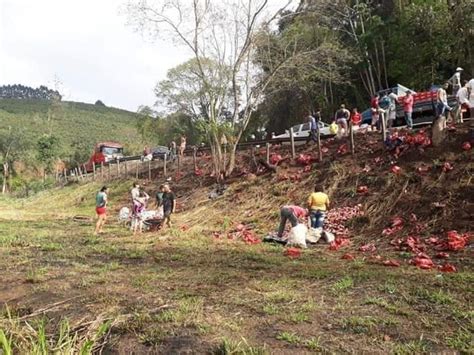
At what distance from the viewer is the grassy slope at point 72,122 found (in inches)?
2806

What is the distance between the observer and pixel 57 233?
49.9 feet

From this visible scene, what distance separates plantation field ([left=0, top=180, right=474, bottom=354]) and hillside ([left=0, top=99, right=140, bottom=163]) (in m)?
46.4

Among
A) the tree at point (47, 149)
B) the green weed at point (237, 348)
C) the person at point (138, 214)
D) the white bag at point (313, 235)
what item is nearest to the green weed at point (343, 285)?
the green weed at point (237, 348)

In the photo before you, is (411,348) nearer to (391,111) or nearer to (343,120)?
(391,111)

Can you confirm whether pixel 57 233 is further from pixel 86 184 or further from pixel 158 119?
pixel 158 119

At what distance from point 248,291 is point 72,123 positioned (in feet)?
282

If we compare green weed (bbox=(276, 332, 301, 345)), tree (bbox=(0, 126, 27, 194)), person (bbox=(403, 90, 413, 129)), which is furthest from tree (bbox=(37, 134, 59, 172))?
green weed (bbox=(276, 332, 301, 345))

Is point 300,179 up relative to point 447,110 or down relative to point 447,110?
down

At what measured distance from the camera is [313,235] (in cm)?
1116

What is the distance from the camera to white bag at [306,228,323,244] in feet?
36.3

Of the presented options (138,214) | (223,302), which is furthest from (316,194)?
(138,214)

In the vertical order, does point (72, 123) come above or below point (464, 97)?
above

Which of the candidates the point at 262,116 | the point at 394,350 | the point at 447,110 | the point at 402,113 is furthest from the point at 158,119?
the point at 394,350

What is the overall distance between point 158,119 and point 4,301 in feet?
167
